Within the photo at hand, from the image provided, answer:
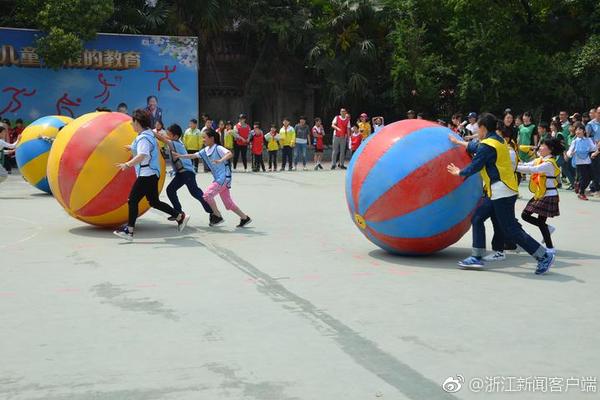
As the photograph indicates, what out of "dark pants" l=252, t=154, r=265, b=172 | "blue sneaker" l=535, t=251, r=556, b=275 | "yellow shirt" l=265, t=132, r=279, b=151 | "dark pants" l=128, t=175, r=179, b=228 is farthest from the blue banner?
"blue sneaker" l=535, t=251, r=556, b=275

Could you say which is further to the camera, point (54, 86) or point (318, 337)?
point (54, 86)

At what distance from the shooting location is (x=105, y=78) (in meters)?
29.4

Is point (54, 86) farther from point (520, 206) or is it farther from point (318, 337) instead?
point (318, 337)

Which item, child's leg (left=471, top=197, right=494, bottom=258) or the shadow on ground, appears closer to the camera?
the shadow on ground

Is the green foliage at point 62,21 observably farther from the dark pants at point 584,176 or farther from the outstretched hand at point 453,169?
the outstretched hand at point 453,169

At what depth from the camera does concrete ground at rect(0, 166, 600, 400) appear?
212 inches

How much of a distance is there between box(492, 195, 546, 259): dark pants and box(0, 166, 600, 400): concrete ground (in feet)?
0.93

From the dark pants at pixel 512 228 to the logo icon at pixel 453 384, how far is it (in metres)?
3.70

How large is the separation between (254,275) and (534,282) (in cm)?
277

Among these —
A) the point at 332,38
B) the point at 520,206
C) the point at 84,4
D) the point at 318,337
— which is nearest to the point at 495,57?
the point at 332,38

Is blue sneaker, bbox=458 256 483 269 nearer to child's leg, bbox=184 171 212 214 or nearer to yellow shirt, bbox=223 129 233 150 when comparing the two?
child's leg, bbox=184 171 212 214

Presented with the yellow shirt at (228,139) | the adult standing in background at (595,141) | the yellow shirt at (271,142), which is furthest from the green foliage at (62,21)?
the adult standing in background at (595,141)

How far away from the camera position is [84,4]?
2722 centimetres

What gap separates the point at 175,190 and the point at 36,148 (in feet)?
16.5
